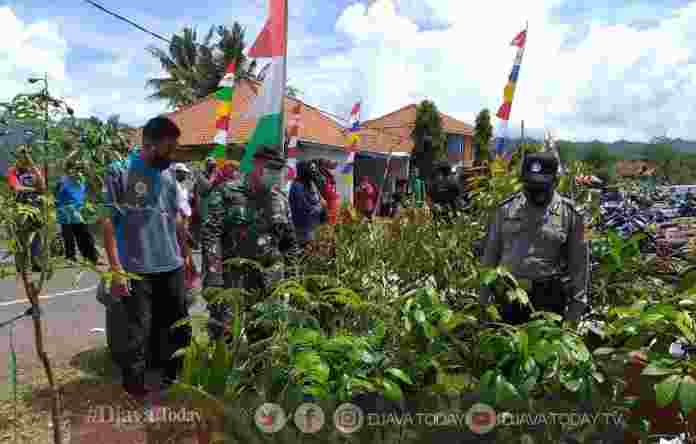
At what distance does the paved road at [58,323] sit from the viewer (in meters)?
4.40

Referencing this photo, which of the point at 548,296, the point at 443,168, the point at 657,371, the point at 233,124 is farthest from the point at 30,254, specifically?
the point at 233,124

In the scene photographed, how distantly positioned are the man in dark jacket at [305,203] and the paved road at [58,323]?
1.57 m

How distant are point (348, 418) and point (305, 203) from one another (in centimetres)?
382

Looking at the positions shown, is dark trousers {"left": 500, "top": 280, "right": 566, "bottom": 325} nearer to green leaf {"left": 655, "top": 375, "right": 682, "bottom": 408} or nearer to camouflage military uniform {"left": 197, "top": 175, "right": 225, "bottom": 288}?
green leaf {"left": 655, "top": 375, "right": 682, "bottom": 408}

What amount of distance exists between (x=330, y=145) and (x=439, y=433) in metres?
20.1

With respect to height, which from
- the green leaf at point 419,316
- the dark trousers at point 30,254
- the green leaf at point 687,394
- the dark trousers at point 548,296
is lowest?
the dark trousers at point 548,296

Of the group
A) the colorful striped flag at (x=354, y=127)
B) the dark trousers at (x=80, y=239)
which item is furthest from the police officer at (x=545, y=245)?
the dark trousers at (x=80, y=239)

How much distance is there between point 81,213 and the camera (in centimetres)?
203

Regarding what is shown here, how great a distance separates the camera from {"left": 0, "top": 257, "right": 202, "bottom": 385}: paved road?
14.4 ft

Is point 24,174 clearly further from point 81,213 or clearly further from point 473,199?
point 473,199

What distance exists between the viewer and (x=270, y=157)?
11.2 feet

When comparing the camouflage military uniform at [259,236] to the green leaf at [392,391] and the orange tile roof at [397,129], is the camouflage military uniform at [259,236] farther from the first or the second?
the orange tile roof at [397,129]

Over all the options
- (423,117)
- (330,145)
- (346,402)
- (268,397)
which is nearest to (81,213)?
(268,397)

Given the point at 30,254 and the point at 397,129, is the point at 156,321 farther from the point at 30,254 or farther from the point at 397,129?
the point at 397,129
